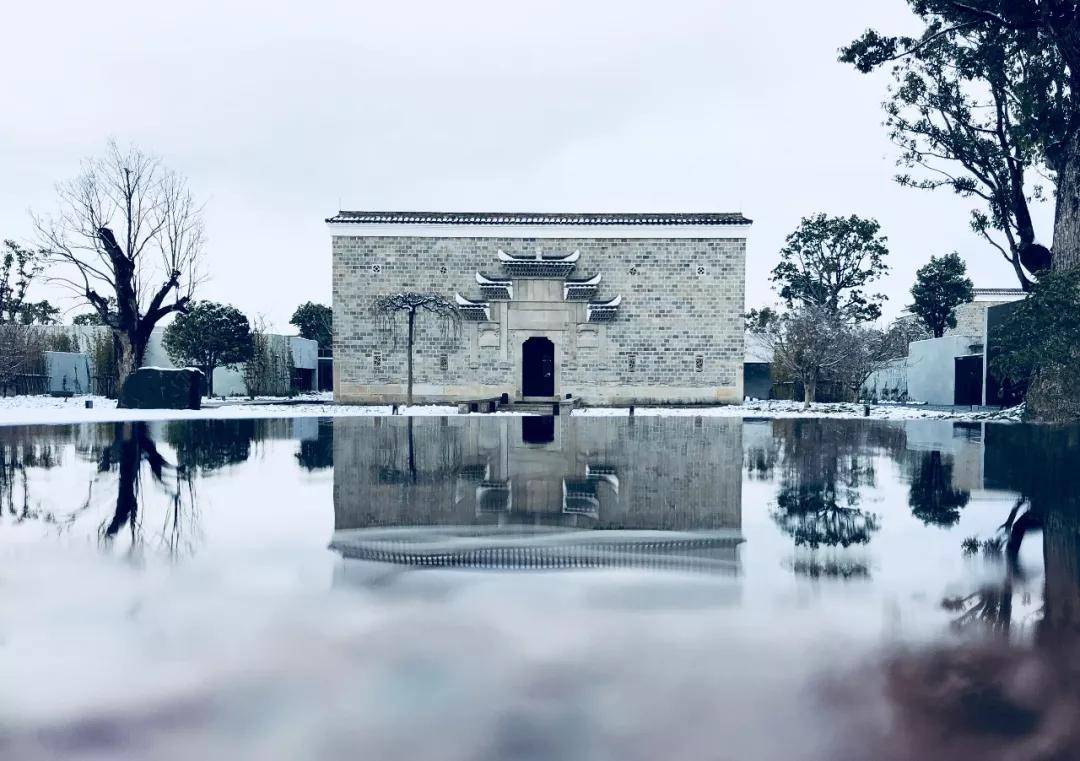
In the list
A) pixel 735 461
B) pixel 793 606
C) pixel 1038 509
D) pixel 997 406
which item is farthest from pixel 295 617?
pixel 997 406

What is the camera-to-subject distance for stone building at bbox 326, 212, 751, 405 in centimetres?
2561

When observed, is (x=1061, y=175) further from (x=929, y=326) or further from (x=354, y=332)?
(x=929, y=326)

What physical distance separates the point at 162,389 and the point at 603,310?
1367 cm

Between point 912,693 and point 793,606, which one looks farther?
point 793,606

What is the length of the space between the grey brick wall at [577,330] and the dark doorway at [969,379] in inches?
334

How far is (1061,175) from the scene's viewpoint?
52.4ft

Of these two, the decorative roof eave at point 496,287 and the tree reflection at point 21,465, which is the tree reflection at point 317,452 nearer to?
the tree reflection at point 21,465

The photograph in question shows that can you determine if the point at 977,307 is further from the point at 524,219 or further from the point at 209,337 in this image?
the point at 209,337

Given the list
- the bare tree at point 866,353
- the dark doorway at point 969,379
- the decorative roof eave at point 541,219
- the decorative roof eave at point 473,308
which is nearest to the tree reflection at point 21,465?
the decorative roof eave at point 473,308

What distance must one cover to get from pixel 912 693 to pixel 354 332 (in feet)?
81.1

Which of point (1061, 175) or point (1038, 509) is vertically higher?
Result: point (1061, 175)

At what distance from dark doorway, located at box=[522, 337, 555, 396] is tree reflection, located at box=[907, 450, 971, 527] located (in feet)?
57.1

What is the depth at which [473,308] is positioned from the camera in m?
25.4

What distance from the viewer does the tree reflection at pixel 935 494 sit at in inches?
223
